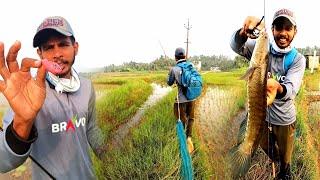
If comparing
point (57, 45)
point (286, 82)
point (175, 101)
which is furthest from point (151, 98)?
point (57, 45)

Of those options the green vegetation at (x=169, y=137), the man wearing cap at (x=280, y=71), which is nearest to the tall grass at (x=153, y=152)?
the green vegetation at (x=169, y=137)

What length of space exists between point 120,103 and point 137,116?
A: 14 cm

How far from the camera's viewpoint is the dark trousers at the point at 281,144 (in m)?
2.17

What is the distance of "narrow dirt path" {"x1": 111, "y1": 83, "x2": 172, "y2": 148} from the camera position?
1997mm

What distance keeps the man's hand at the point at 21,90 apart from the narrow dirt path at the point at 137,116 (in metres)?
0.83

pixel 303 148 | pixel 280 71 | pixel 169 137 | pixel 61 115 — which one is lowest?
pixel 303 148

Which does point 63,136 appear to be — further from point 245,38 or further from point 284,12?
point 284,12

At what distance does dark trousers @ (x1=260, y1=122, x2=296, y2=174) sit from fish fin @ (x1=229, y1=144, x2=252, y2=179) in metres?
0.11

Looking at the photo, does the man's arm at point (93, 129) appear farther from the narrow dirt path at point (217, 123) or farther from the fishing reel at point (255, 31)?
the narrow dirt path at point (217, 123)

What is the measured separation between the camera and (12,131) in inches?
45.7

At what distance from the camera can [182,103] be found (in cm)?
229

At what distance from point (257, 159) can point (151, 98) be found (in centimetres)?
72

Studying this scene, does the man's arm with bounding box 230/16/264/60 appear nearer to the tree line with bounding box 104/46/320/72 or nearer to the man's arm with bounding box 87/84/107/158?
the tree line with bounding box 104/46/320/72

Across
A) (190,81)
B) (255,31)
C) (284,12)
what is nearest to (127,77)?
(190,81)
